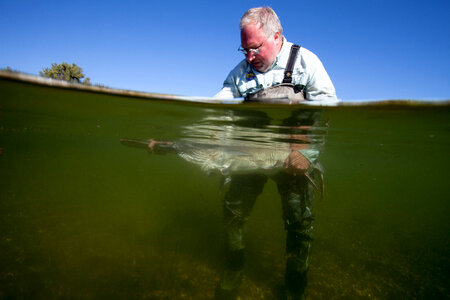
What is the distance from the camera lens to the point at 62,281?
5410mm

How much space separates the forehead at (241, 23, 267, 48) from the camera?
127 inches

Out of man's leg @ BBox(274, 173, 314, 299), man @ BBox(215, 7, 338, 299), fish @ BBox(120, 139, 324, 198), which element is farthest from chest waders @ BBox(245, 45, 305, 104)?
man's leg @ BBox(274, 173, 314, 299)

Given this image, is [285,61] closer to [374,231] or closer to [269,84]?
[269,84]

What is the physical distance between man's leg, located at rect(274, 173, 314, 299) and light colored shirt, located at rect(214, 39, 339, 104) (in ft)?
4.64

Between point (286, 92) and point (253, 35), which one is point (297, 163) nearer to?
point (286, 92)

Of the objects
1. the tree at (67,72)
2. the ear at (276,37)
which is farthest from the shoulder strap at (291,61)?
the tree at (67,72)

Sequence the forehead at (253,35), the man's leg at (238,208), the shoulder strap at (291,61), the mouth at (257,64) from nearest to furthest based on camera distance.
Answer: the forehead at (253,35) < the shoulder strap at (291,61) < the mouth at (257,64) < the man's leg at (238,208)

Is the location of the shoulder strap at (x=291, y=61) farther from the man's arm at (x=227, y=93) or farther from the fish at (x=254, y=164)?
the fish at (x=254, y=164)

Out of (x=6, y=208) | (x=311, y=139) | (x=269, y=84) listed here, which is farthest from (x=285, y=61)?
(x=6, y=208)

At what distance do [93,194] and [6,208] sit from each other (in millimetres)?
39429

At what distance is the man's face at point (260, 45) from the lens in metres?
3.24

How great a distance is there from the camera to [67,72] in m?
4.50

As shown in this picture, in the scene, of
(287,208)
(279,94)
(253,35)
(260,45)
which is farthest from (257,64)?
(287,208)

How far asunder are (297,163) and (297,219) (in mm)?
943
